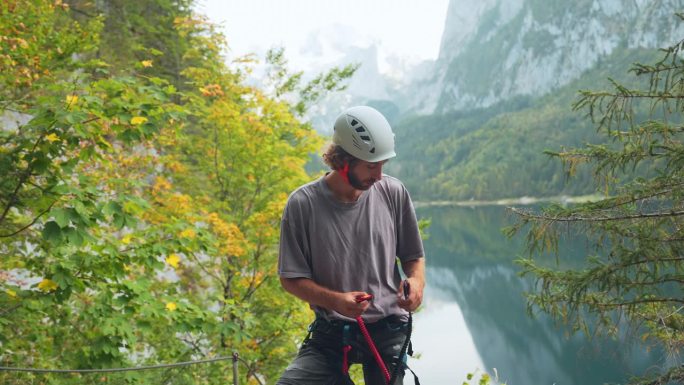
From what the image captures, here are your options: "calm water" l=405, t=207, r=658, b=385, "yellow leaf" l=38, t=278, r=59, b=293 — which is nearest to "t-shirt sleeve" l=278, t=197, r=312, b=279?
"yellow leaf" l=38, t=278, r=59, b=293

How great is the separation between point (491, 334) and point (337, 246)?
4543cm

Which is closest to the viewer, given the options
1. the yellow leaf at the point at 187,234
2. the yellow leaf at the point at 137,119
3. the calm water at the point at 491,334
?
the yellow leaf at the point at 137,119

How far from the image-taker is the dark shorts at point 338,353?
2896 millimetres

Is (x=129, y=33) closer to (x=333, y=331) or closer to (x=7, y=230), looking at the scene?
(x=7, y=230)

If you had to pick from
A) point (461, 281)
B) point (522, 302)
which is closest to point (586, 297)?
point (522, 302)

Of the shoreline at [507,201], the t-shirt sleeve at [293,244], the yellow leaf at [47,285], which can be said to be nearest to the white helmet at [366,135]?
the t-shirt sleeve at [293,244]

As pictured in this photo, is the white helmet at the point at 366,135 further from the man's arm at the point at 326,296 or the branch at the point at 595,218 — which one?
the branch at the point at 595,218

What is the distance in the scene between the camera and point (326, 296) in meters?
2.74

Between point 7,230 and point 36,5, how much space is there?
7.53 feet

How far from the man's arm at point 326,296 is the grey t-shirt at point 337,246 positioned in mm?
49

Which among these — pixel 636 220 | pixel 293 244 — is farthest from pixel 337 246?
pixel 636 220

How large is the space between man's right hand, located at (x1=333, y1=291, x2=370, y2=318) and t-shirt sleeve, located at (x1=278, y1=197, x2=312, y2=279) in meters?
0.26

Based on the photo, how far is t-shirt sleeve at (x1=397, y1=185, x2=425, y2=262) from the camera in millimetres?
3141

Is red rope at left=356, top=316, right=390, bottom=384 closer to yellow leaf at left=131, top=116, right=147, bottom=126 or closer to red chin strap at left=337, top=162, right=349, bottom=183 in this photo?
red chin strap at left=337, top=162, right=349, bottom=183
